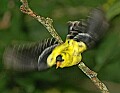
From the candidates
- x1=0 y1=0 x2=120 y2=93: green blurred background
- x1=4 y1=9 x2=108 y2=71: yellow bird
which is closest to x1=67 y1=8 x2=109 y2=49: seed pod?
x1=4 y1=9 x2=108 y2=71: yellow bird

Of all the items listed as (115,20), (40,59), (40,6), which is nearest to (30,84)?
(40,6)

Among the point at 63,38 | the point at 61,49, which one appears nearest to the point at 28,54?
the point at 61,49

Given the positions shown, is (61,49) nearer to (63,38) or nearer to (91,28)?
(91,28)

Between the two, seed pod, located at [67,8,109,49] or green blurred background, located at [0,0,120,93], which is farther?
green blurred background, located at [0,0,120,93]

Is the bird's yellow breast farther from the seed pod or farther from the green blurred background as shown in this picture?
the green blurred background

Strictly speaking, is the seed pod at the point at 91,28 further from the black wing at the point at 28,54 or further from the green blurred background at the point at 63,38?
the green blurred background at the point at 63,38
